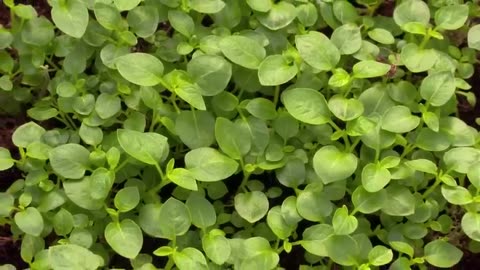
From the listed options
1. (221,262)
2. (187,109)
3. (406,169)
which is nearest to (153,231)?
(221,262)

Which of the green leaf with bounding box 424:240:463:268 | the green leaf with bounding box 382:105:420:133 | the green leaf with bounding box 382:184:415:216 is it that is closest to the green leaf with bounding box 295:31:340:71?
the green leaf with bounding box 382:105:420:133

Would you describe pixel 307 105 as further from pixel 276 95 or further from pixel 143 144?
pixel 143 144

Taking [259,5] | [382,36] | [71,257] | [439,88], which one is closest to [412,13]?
[382,36]

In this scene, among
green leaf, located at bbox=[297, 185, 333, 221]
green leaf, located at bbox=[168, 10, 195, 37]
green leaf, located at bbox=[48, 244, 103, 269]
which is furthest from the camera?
green leaf, located at bbox=[168, 10, 195, 37]

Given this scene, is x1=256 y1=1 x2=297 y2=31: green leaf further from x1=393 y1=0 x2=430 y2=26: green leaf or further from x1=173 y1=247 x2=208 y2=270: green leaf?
x1=173 y1=247 x2=208 y2=270: green leaf

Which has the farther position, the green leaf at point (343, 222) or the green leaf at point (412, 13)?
the green leaf at point (412, 13)

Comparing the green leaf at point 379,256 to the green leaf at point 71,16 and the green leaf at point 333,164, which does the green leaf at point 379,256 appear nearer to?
the green leaf at point 333,164

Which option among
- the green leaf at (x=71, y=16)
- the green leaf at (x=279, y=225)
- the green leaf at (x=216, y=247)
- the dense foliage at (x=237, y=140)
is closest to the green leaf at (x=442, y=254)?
the dense foliage at (x=237, y=140)
